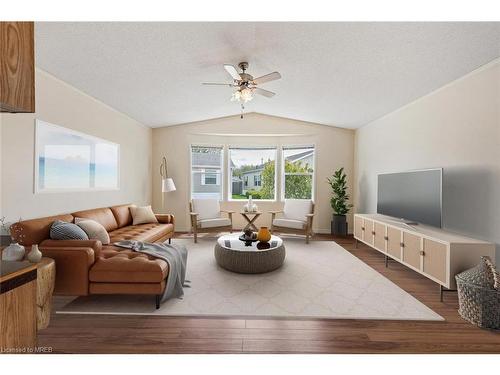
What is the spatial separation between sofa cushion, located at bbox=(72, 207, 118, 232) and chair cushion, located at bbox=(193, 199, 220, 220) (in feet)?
5.63

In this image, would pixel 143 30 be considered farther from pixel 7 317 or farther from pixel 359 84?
pixel 359 84

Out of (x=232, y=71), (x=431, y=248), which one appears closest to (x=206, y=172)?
(x=232, y=71)

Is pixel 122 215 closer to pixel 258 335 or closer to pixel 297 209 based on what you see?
pixel 258 335

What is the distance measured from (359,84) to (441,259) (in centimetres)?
265

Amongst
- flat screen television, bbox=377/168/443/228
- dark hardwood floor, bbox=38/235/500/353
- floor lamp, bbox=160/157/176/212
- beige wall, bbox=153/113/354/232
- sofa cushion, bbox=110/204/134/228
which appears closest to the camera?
dark hardwood floor, bbox=38/235/500/353

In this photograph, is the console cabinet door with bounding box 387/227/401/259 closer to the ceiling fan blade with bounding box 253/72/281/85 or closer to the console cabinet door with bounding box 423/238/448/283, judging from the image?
the console cabinet door with bounding box 423/238/448/283

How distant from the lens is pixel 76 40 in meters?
2.58

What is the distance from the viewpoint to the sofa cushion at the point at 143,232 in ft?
11.7

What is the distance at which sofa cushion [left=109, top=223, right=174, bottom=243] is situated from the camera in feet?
11.7

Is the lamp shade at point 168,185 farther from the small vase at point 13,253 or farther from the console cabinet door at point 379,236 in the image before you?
the console cabinet door at point 379,236

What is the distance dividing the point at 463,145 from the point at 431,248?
140 cm

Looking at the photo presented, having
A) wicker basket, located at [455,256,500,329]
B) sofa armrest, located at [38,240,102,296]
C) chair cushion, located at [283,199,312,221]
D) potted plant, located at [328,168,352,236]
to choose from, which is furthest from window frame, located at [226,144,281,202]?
wicker basket, located at [455,256,500,329]

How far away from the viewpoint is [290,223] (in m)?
5.18

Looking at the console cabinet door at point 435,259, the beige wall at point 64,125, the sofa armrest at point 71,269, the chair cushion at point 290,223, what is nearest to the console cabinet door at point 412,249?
the console cabinet door at point 435,259
